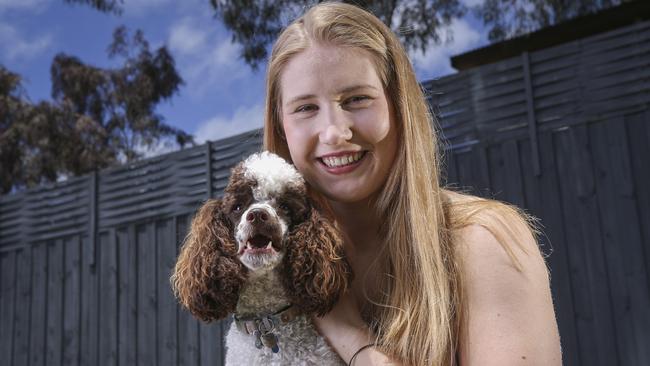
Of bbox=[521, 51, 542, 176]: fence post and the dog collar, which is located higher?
bbox=[521, 51, 542, 176]: fence post

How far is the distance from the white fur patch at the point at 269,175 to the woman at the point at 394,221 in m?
0.04

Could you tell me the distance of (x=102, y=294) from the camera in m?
7.46

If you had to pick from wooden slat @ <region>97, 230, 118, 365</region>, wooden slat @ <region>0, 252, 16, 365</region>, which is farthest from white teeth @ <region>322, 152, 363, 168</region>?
wooden slat @ <region>0, 252, 16, 365</region>

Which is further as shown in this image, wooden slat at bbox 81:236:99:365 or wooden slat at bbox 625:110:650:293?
wooden slat at bbox 81:236:99:365

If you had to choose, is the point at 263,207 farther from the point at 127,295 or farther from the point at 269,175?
the point at 127,295

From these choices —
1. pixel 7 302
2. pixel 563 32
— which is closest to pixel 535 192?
pixel 563 32

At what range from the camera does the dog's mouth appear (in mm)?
1904

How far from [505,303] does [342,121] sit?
0.62 m

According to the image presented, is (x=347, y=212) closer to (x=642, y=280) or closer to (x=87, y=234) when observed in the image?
(x=642, y=280)

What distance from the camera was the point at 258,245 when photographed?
1934mm

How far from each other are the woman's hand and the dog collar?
72 mm

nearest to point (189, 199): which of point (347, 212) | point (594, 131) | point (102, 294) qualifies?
point (102, 294)

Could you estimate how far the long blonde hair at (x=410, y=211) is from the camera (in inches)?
70.8

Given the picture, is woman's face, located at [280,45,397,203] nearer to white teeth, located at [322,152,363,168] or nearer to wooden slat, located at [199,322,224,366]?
white teeth, located at [322,152,363,168]
